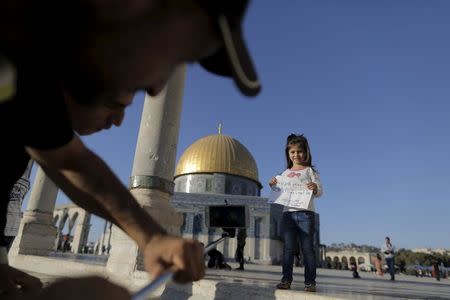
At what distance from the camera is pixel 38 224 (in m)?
8.80

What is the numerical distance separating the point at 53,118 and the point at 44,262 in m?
6.88

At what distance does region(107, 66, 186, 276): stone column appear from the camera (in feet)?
16.0

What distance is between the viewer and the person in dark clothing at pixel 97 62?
1.84 feet

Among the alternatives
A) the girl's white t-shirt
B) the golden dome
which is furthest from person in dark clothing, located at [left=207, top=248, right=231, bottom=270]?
the golden dome

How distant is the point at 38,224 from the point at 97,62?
9514 millimetres

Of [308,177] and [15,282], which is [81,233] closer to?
[308,177]

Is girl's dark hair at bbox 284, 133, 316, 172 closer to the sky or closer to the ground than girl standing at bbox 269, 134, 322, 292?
closer to the sky

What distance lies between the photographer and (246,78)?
787 mm

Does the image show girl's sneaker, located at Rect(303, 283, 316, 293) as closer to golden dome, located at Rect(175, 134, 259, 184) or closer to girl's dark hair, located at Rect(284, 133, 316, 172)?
girl's dark hair, located at Rect(284, 133, 316, 172)

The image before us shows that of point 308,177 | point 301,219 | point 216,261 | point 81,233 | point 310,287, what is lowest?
point 310,287

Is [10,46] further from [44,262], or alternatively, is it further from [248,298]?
[44,262]

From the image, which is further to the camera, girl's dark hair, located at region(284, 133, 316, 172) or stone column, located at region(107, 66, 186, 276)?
stone column, located at region(107, 66, 186, 276)

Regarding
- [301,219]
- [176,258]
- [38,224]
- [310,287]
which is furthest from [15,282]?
[38,224]

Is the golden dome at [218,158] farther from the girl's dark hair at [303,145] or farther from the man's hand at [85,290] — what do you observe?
the man's hand at [85,290]
